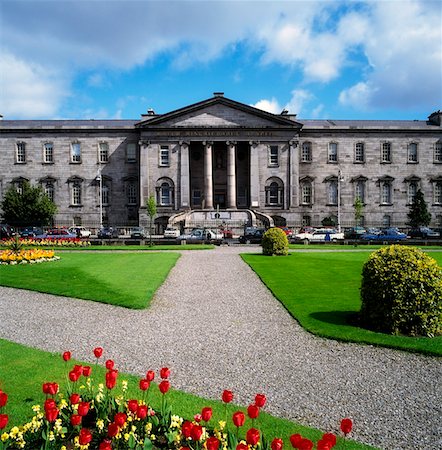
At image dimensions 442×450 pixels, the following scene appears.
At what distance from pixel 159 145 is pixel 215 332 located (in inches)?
1982

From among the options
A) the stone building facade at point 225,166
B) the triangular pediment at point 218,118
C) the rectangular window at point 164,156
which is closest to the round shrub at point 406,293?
the stone building facade at point 225,166

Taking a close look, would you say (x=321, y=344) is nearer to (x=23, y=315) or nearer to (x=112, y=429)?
(x=112, y=429)

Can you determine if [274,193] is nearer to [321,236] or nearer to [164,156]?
[164,156]

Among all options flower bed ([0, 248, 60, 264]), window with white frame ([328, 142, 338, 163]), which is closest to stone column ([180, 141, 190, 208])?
window with white frame ([328, 142, 338, 163])

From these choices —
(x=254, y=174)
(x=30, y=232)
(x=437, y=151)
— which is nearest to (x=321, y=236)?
(x=254, y=174)

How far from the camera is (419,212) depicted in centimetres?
5819

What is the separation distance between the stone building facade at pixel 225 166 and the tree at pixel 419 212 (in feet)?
8.92

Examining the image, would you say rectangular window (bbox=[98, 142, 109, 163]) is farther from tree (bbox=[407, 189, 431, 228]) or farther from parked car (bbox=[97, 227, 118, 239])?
tree (bbox=[407, 189, 431, 228])

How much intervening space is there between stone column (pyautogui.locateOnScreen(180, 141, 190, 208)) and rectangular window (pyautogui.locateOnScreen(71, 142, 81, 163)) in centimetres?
1470

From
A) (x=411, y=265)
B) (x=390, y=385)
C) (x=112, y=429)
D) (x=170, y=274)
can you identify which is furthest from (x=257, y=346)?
(x=170, y=274)

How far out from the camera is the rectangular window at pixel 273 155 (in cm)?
5900

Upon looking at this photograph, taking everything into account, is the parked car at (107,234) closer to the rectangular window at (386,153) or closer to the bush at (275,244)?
the bush at (275,244)

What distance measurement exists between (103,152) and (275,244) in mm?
40046

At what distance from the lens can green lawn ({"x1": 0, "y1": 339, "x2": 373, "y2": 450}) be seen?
536cm
